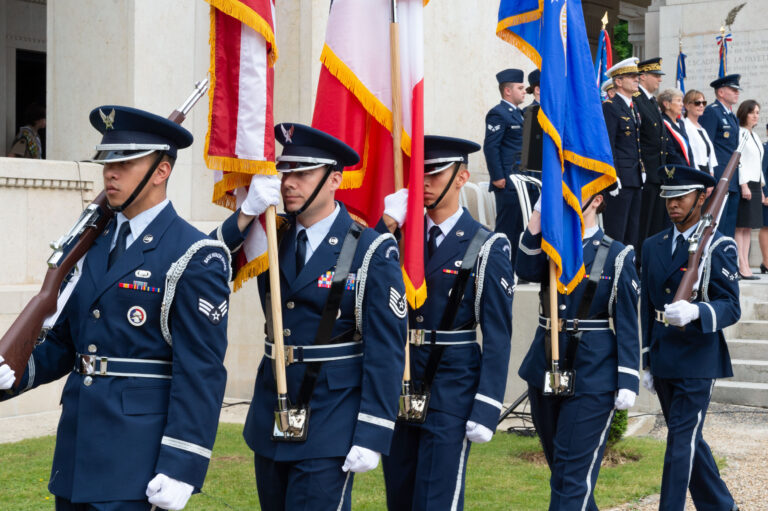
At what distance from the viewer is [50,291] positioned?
12.4ft

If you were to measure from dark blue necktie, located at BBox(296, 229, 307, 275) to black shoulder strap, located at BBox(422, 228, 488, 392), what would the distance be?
93 cm

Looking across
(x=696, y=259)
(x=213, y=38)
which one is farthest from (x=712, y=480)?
(x=213, y=38)

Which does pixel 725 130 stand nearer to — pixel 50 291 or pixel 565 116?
pixel 565 116

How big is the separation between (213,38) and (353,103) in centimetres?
97

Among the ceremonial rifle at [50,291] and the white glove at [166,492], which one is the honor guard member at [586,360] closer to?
the white glove at [166,492]

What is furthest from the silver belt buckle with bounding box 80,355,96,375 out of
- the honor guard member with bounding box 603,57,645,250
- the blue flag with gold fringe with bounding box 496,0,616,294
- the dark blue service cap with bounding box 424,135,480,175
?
the honor guard member with bounding box 603,57,645,250

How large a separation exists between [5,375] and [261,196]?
1.29m

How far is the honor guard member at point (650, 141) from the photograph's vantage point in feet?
37.6

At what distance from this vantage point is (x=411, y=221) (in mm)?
5184

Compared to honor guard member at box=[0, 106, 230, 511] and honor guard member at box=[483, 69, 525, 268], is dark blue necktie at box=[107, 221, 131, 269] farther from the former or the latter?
honor guard member at box=[483, 69, 525, 268]

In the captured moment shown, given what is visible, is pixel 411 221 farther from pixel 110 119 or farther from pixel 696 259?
pixel 696 259

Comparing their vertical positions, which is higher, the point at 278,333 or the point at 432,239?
the point at 432,239

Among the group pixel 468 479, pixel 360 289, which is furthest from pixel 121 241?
pixel 468 479

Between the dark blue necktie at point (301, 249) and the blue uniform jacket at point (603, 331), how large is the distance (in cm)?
189
